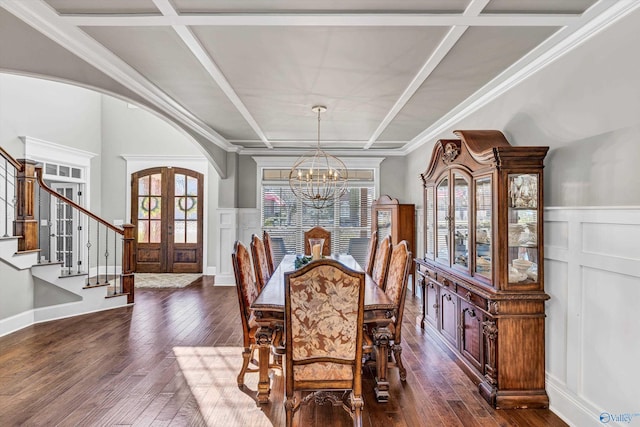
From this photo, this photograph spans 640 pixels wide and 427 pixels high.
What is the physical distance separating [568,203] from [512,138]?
0.89 m

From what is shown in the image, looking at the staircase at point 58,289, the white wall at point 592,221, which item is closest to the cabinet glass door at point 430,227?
the white wall at point 592,221

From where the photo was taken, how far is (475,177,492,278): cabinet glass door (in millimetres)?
2779

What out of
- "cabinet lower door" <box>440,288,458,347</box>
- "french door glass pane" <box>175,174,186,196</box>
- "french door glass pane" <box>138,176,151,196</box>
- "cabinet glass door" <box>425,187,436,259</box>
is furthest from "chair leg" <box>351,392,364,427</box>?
"french door glass pane" <box>138,176,151,196</box>

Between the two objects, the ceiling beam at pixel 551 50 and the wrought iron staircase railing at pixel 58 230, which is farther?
the wrought iron staircase railing at pixel 58 230

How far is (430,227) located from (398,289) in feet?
5.22

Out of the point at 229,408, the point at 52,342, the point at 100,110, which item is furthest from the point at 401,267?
the point at 100,110

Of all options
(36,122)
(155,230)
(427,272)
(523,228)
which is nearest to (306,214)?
(427,272)

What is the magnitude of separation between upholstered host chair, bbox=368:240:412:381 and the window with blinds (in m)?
3.90

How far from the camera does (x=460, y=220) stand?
3.34 meters

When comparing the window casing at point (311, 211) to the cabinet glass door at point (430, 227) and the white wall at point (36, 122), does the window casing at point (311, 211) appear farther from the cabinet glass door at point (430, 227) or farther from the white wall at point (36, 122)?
the white wall at point (36, 122)

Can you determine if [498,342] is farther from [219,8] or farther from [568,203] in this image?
[219,8]

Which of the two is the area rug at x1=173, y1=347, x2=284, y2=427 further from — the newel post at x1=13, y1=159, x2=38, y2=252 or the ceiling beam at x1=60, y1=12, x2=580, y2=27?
the ceiling beam at x1=60, y1=12, x2=580, y2=27

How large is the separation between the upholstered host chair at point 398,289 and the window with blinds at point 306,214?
390cm

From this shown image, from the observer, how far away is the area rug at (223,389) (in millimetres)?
2375
